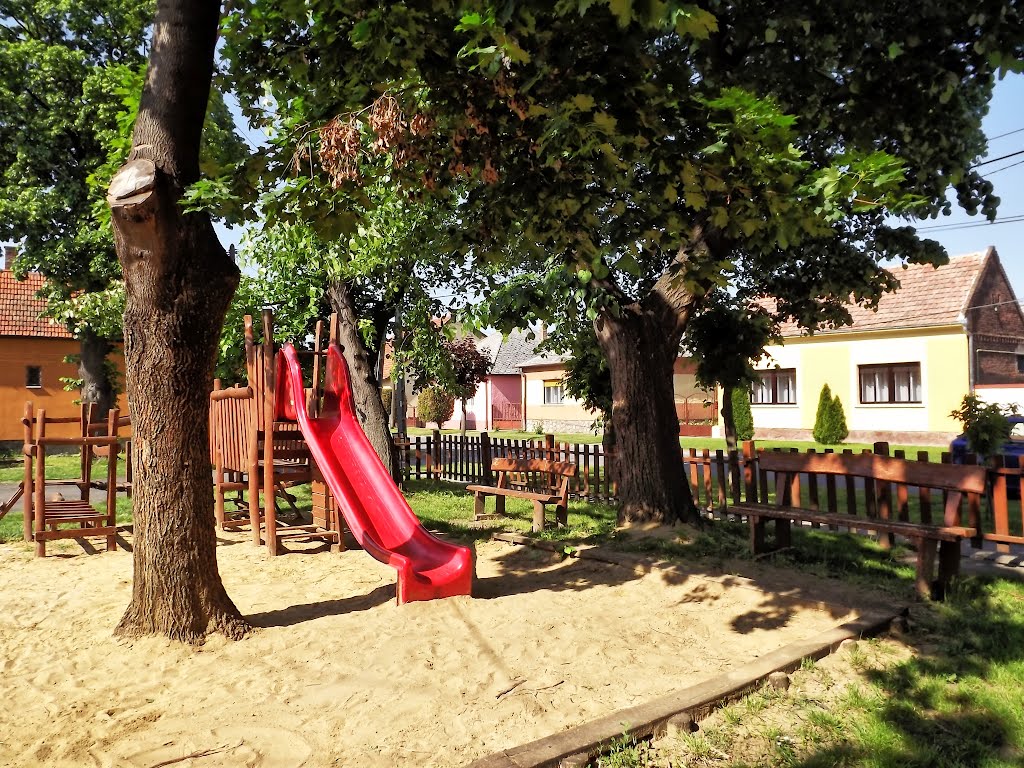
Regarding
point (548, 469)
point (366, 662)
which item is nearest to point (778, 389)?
point (548, 469)

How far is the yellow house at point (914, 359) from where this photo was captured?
2433 cm

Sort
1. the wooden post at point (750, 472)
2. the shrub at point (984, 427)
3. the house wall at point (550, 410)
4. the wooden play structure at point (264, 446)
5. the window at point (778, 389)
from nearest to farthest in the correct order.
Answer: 1. the wooden play structure at point (264, 446)
2. the wooden post at point (750, 472)
3. the shrub at point (984, 427)
4. the window at point (778, 389)
5. the house wall at point (550, 410)

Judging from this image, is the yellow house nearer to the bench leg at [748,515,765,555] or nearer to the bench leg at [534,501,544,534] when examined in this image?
the bench leg at [534,501,544,534]

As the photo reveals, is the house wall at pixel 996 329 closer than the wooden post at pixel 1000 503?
No

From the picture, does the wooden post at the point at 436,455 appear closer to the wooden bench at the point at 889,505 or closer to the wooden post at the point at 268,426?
the wooden post at the point at 268,426

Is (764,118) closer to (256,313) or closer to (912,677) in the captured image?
(912,677)

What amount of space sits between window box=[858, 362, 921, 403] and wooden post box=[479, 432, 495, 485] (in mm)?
17049

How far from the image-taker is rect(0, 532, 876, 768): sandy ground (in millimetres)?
3664

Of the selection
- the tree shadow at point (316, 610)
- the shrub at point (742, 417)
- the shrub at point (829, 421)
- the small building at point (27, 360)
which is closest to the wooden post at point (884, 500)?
the tree shadow at point (316, 610)

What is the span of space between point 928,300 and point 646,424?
21109 mm

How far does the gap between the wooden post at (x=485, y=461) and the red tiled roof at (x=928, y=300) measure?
49.9 ft

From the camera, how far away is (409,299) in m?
14.3

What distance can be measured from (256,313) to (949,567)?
11268 millimetres

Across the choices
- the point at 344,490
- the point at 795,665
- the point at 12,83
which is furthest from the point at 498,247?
the point at 12,83
